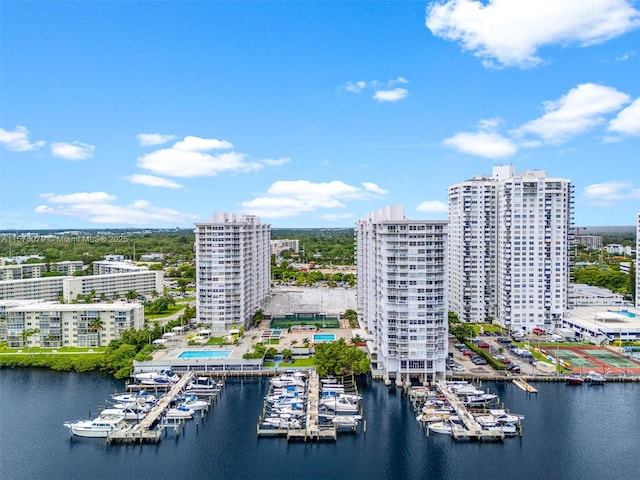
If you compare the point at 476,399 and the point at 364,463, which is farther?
the point at 476,399

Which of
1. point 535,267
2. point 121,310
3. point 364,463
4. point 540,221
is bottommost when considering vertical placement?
point 364,463

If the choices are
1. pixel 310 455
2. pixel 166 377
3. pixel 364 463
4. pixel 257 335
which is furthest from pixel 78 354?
pixel 364 463

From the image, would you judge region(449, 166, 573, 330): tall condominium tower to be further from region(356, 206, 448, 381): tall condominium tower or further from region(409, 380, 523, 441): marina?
region(409, 380, 523, 441): marina

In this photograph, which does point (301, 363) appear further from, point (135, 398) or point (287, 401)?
point (135, 398)

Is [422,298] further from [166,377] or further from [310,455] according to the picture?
[166,377]

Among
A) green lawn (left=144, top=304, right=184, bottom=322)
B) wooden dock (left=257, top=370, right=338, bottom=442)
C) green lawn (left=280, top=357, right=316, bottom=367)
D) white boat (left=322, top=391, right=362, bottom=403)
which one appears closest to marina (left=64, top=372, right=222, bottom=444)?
wooden dock (left=257, top=370, right=338, bottom=442)

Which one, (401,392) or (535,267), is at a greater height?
(535,267)

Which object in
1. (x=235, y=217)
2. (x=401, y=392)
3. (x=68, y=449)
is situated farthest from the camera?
(x=235, y=217)
